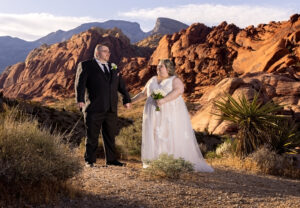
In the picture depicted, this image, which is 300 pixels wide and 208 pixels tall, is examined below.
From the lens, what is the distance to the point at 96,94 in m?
6.67

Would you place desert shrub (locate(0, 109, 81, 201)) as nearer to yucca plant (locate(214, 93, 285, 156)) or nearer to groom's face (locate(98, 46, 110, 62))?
groom's face (locate(98, 46, 110, 62))

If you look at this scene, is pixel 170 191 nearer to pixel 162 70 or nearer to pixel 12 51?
pixel 162 70

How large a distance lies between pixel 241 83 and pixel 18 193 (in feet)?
60.4

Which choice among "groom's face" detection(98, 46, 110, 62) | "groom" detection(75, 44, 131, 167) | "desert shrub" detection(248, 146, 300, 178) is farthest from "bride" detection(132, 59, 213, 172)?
"desert shrub" detection(248, 146, 300, 178)

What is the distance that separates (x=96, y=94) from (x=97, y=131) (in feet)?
2.83

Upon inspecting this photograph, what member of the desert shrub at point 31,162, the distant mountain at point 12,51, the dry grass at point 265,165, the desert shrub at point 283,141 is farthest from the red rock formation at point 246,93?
the distant mountain at point 12,51

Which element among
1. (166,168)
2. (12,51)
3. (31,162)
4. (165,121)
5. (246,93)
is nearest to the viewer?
(31,162)

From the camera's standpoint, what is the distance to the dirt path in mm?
4316

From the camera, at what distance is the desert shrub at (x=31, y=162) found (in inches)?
153

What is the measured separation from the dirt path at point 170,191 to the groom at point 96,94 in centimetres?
87

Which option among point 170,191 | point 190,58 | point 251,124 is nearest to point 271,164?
point 251,124

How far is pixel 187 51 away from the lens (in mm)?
62812

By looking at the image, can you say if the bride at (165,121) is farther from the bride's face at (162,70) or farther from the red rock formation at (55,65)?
the red rock formation at (55,65)

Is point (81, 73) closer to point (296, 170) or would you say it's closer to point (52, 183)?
A: point (52, 183)
